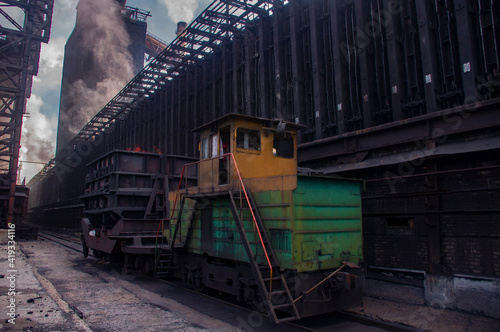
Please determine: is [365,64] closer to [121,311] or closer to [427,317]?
[427,317]

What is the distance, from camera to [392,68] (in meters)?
9.09

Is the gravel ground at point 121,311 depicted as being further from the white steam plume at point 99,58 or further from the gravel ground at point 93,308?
the white steam plume at point 99,58

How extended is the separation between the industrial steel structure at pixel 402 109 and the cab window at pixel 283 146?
6.44 ft

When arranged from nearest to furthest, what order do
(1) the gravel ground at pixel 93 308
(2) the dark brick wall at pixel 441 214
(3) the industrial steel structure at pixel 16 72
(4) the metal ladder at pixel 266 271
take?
(4) the metal ladder at pixel 266 271 → (1) the gravel ground at pixel 93 308 → (2) the dark brick wall at pixel 441 214 → (3) the industrial steel structure at pixel 16 72

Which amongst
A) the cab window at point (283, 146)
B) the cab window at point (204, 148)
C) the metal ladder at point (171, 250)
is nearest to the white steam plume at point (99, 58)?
the metal ladder at point (171, 250)

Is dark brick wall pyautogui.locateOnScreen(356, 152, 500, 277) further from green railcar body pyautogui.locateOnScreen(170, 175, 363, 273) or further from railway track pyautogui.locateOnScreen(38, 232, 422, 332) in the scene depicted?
railway track pyautogui.locateOnScreen(38, 232, 422, 332)

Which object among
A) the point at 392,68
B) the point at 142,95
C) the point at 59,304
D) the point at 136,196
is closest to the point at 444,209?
the point at 392,68

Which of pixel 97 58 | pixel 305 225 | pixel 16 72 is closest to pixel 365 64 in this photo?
pixel 305 225

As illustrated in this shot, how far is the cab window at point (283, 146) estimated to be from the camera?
24.9ft

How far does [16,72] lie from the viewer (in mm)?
23906

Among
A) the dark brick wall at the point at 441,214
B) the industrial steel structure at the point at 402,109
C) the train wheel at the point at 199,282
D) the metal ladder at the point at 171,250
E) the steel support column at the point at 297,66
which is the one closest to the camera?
the dark brick wall at the point at 441,214

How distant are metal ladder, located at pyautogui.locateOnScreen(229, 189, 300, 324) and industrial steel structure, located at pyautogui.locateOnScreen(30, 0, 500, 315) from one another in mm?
3545

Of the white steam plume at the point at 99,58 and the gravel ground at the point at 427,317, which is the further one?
the white steam plume at the point at 99,58

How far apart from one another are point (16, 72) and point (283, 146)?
78.8 feet
